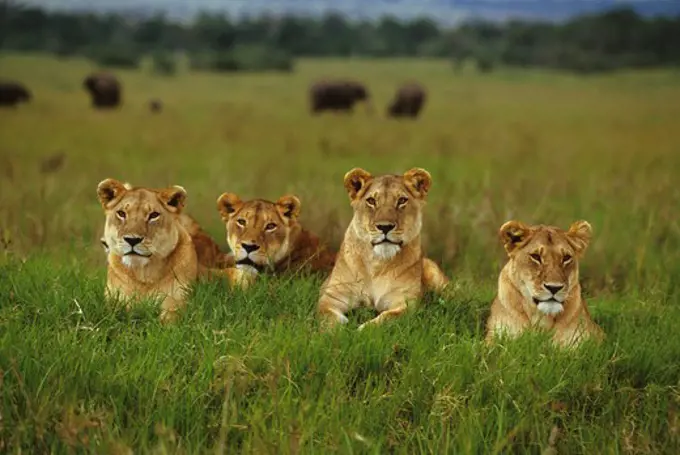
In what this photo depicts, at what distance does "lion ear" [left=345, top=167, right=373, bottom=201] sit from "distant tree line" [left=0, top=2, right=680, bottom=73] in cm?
3714

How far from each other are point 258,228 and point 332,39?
6811cm

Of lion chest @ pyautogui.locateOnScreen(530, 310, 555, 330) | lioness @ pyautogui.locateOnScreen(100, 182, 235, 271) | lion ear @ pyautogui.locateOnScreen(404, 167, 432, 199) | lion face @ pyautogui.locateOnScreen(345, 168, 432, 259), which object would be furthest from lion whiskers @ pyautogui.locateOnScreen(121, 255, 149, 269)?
lion chest @ pyautogui.locateOnScreen(530, 310, 555, 330)

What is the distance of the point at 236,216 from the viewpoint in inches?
253

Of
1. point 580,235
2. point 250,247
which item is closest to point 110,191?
point 250,247

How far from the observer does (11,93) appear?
3000cm

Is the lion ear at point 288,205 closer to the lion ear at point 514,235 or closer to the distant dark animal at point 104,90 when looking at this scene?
the lion ear at point 514,235

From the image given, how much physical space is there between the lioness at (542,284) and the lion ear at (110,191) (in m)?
2.30

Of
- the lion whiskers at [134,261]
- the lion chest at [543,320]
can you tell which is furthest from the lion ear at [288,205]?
the lion chest at [543,320]

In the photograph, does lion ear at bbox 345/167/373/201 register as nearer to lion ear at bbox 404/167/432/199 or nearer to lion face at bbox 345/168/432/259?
lion face at bbox 345/168/432/259

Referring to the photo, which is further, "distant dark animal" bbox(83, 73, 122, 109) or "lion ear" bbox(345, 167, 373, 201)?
"distant dark animal" bbox(83, 73, 122, 109)

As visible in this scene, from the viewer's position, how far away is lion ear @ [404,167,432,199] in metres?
6.03

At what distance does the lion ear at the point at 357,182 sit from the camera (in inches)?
238

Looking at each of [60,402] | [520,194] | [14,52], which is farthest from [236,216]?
[14,52]

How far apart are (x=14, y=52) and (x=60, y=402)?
49.8m
